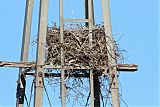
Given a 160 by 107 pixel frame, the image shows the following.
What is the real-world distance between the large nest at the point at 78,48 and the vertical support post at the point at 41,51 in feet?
0.35

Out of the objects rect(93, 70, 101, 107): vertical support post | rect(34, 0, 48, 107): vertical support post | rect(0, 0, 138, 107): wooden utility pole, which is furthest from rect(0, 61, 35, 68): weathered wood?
rect(93, 70, 101, 107): vertical support post

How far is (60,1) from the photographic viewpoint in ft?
21.0

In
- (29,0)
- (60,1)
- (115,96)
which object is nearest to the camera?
(115,96)

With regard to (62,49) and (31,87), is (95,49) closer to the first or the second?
(62,49)

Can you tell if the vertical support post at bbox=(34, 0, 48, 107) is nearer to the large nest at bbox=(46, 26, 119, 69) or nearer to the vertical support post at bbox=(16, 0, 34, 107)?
the large nest at bbox=(46, 26, 119, 69)

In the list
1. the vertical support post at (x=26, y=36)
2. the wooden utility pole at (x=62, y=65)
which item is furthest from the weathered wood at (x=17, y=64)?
the vertical support post at (x=26, y=36)

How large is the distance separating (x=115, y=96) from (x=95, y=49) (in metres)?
0.68

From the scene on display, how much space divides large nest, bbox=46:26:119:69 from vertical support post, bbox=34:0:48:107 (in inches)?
4.2

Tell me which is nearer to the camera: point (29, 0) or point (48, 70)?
point (48, 70)

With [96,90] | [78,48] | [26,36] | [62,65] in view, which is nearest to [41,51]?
[62,65]

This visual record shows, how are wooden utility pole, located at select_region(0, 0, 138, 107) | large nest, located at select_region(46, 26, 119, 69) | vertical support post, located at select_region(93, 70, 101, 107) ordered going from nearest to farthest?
wooden utility pole, located at select_region(0, 0, 138, 107) → large nest, located at select_region(46, 26, 119, 69) → vertical support post, located at select_region(93, 70, 101, 107)

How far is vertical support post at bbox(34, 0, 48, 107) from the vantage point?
584 centimetres

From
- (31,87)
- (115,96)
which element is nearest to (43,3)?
(31,87)

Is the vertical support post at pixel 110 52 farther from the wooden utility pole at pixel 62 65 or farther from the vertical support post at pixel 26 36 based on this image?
the vertical support post at pixel 26 36
